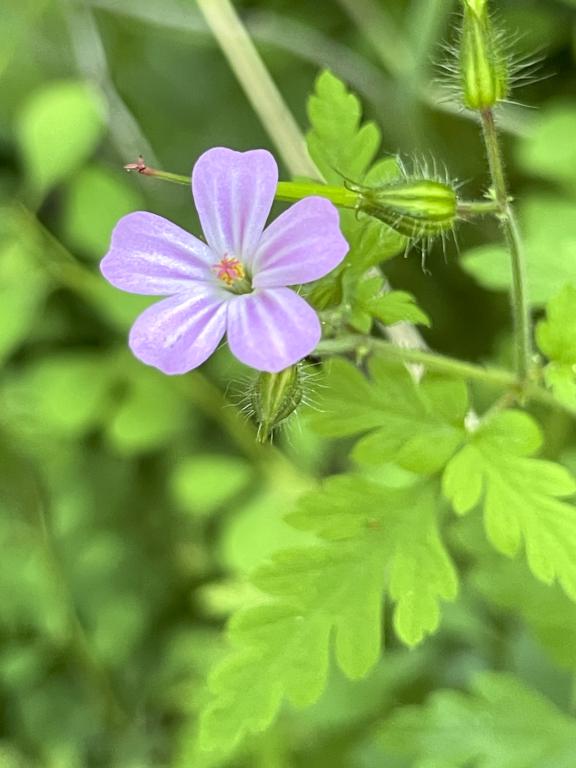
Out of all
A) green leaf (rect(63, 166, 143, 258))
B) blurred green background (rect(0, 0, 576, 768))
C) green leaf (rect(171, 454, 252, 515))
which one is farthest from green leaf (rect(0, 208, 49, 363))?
green leaf (rect(171, 454, 252, 515))

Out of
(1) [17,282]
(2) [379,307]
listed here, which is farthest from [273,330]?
(1) [17,282]

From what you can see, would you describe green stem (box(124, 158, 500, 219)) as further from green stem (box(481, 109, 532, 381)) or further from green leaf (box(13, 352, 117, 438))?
green leaf (box(13, 352, 117, 438))

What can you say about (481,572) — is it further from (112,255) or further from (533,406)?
(112,255)

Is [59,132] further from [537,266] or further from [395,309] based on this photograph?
[395,309]

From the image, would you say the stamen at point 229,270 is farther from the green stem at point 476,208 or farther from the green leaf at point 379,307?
the green stem at point 476,208

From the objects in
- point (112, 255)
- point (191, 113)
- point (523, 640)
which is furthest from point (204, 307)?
point (191, 113)

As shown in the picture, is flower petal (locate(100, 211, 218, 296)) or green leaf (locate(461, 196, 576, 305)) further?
green leaf (locate(461, 196, 576, 305))
